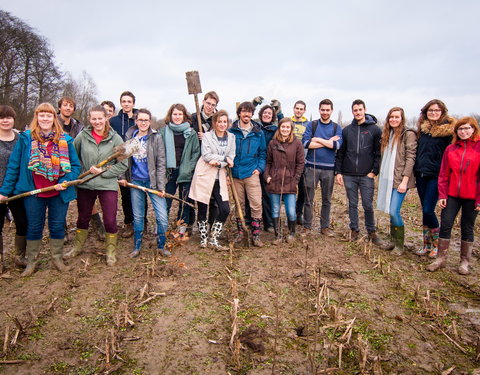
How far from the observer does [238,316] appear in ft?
10.8

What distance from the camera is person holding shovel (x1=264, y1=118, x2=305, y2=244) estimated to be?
5.48 m

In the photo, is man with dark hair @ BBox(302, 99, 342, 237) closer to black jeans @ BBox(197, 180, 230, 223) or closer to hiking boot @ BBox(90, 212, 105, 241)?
black jeans @ BBox(197, 180, 230, 223)

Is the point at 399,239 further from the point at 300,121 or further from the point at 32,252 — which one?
the point at 32,252

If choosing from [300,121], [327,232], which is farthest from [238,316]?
[300,121]

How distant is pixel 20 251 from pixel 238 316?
3435 millimetres

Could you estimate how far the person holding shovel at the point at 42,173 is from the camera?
13.2 ft

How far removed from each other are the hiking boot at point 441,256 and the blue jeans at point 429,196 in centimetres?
50

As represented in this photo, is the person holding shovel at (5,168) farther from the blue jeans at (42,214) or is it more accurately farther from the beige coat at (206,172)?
the beige coat at (206,172)

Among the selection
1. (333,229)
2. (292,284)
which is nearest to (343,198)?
(333,229)

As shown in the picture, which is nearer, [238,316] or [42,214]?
[238,316]

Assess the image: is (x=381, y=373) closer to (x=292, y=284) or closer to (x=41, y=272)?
(x=292, y=284)

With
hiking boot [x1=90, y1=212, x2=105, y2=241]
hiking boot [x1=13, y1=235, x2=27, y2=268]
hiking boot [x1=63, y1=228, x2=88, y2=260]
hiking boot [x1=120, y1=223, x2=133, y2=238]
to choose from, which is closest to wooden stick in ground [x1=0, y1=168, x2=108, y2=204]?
hiking boot [x1=13, y1=235, x2=27, y2=268]

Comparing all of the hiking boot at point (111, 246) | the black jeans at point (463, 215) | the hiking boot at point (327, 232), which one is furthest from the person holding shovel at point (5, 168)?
the black jeans at point (463, 215)

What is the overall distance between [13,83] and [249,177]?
86.9ft
